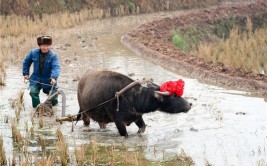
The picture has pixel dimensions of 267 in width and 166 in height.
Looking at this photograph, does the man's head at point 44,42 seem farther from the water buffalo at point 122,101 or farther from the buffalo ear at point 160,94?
the buffalo ear at point 160,94

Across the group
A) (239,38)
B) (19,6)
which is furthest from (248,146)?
(19,6)

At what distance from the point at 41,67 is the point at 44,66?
7cm

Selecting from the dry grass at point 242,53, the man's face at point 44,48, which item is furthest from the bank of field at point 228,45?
the man's face at point 44,48

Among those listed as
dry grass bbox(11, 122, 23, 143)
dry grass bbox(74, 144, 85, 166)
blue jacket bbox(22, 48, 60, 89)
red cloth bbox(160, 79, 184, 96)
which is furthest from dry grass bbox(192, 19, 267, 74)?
dry grass bbox(74, 144, 85, 166)

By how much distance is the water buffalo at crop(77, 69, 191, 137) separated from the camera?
6.89 metres

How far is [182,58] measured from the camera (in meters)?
13.5

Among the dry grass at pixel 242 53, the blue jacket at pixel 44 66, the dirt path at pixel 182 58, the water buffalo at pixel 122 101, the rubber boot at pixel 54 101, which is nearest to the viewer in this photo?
the water buffalo at pixel 122 101

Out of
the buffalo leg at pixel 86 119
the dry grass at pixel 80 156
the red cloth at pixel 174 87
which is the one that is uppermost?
the red cloth at pixel 174 87

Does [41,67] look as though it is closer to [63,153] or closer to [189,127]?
[189,127]

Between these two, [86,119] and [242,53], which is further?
[242,53]

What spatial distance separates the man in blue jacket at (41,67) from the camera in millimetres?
8195

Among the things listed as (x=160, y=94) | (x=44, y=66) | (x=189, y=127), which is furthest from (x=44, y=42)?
(x=189, y=127)

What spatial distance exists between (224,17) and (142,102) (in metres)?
18.5

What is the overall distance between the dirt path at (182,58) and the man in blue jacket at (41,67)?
4.22 meters
